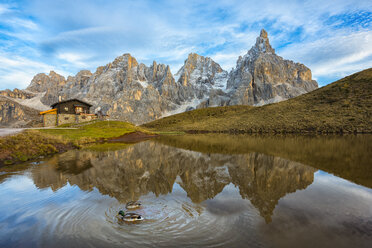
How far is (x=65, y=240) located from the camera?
6.50 m

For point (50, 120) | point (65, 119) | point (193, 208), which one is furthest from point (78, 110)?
point (193, 208)

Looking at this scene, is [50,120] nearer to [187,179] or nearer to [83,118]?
[83,118]

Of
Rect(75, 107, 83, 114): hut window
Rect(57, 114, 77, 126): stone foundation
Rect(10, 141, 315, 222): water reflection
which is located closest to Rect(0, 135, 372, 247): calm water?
Rect(10, 141, 315, 222): water reflection

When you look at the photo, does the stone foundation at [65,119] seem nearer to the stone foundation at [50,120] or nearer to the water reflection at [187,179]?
the stone foundation at [50,120]

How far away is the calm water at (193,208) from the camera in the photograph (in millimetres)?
6430

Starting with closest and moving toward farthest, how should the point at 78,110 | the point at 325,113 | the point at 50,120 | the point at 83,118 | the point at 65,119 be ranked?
the point at 50,120 < the point at 65,119 < the point at 78,110 < the point at 83,118 < the point at 325,113

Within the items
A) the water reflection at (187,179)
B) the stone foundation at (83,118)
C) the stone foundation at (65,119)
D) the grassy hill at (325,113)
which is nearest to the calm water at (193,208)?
the water reflection at (187,179)

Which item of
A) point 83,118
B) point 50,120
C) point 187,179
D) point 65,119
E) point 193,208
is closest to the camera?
point 193,208

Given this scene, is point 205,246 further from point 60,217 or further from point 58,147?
point 58,147

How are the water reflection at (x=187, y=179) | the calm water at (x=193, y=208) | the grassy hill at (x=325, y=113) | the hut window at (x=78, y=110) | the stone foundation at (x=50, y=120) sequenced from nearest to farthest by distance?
the calm water at (x=193, y=208), the water reflection at (x=187, y=179), the grassy hill at (x=325, y=113), the stone foundation at (x=50, y=120), the hut window at (x=78, y=110)

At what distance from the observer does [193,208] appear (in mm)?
8805

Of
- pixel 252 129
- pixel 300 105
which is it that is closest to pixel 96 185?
pixel 252 129

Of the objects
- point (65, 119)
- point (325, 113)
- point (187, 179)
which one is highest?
point (65, 119)

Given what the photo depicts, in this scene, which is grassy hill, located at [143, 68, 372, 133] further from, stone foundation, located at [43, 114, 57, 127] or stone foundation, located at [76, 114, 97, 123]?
stone foundation, located at [43, 114, 57, 127]
